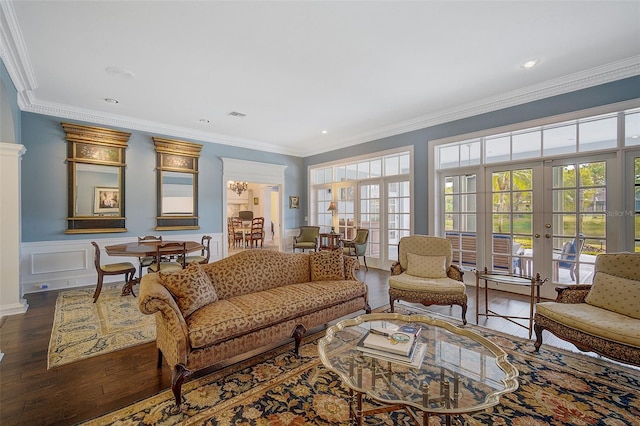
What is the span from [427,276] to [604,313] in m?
1.52

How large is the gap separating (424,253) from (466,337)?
190 cm

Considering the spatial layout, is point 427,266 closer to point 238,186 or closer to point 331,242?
point 331,242

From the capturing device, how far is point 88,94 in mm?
4020

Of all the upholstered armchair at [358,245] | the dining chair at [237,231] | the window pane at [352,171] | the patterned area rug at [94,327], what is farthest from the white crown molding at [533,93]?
the dining chair at [237,231]

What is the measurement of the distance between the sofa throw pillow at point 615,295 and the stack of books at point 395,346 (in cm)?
184

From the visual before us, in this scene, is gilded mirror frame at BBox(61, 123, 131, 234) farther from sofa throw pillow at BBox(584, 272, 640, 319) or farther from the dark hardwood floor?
sofa throw pillow at BBox(584, 272, 640, 319)

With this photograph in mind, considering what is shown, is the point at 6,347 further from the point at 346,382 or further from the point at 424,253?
the point at 424,253

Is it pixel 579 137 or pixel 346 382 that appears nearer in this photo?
pixel 346 382

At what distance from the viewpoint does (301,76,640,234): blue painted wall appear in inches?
130

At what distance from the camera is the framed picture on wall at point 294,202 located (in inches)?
293

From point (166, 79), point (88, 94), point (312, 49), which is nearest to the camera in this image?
point (312, 49)

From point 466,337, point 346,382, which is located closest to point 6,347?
point 346,382

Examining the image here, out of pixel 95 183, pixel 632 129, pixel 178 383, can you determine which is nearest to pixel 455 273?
pixel 632 129

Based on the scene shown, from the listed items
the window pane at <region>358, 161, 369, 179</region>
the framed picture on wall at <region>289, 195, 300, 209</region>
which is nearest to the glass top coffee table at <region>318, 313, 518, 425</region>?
the window pane at <region>358, 161, 369, 179</region>
